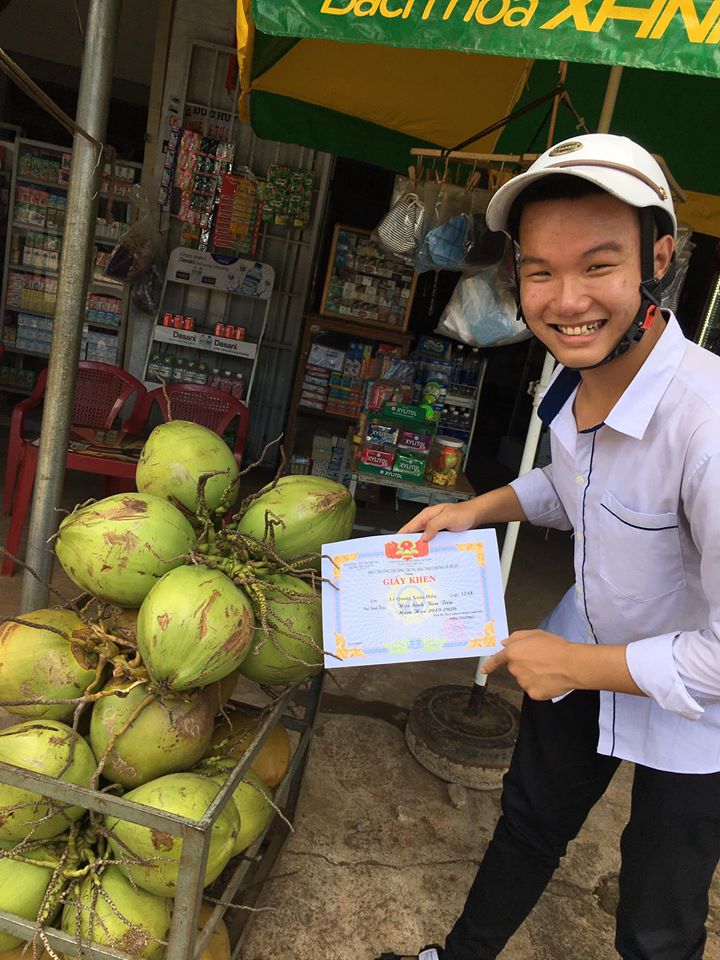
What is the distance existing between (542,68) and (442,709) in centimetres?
273

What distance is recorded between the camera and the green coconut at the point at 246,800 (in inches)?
59.0

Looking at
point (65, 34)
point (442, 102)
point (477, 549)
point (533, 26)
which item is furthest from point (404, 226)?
point (65, 34)

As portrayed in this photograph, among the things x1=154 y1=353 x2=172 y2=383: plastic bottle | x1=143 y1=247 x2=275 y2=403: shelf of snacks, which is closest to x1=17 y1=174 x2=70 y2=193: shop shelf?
x1=143 y1=247 x2=275 y2=403: shelf of snacks

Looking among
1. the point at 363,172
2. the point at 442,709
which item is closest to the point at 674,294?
the point at 442,709

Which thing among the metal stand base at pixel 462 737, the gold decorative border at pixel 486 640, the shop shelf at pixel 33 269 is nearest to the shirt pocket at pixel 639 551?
the gold decorative border at pixel 486 640

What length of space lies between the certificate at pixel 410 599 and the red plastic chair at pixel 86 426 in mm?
1950

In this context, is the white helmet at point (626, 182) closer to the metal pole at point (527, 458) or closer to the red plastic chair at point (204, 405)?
the metal pole at point (527, 458)

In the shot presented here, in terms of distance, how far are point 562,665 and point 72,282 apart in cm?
157

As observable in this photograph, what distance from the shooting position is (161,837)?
1.29 m

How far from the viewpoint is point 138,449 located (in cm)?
379

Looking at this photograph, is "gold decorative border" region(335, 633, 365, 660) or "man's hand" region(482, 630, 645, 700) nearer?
"man's hand" region(482, 630, 645, 700)

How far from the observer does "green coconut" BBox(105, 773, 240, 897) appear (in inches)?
50.6

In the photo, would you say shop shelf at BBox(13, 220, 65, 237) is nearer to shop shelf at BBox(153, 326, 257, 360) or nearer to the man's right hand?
shop shelf at BBox(153, 326, 257, 360)

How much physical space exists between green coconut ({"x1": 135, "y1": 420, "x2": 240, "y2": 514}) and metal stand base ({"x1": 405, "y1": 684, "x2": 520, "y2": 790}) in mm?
1490
